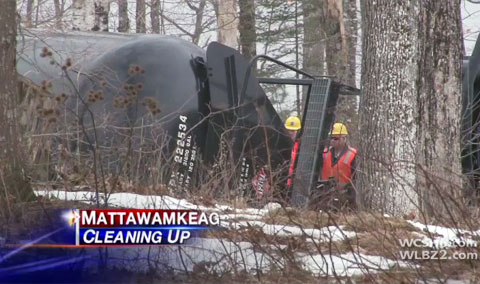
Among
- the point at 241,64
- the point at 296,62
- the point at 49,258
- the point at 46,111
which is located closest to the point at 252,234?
the point at 49,258

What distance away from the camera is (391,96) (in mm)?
9055

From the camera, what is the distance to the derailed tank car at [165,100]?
960cm

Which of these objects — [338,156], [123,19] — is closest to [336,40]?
[123,19]

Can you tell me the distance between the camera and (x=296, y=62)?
31984 millimetres

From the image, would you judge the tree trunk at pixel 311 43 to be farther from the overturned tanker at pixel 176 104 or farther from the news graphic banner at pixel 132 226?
the news graphic banner at pixel 132 226

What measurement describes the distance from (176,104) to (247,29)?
15538 millimetres

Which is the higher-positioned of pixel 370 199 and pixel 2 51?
pixel 2 51

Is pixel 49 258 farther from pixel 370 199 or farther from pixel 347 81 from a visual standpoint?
pixel 347 81

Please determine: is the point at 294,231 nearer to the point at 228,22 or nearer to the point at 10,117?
the point at 10,117

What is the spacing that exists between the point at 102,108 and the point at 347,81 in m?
14.2

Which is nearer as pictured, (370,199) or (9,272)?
(9,272)

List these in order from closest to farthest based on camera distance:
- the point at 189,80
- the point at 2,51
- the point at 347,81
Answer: the point at 2,51, the point at 189,80, the point at 347,81

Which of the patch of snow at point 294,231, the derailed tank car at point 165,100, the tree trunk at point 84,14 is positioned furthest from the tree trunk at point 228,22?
the patch of snow at point 294,231

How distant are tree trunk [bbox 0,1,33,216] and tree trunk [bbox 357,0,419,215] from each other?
3041mm
